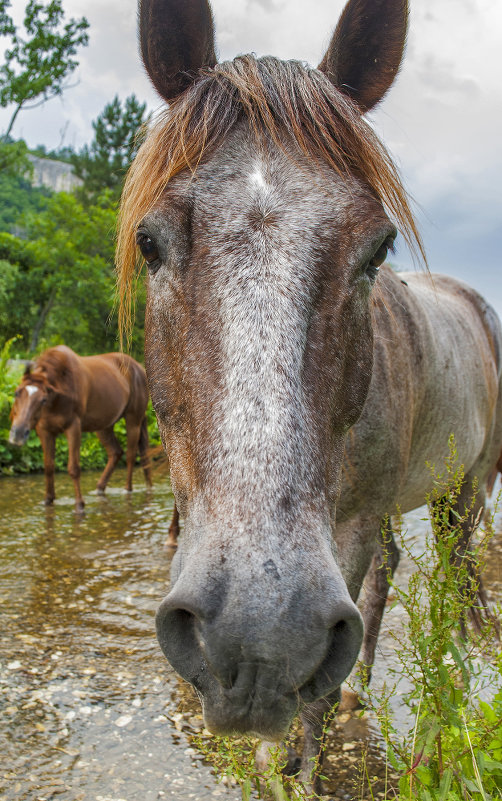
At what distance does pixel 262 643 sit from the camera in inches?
45.6

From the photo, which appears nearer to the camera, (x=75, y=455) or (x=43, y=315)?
(x=75, y=455)

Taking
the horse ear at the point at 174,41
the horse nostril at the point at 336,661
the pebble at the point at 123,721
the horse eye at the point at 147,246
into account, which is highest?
the horse ear at the point at 174,41

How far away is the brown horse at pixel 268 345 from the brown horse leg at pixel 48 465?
265 inches

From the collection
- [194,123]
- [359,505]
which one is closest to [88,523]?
[359,505]

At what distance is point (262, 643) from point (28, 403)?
8.31 meters

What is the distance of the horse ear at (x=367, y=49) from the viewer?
86.1 inches

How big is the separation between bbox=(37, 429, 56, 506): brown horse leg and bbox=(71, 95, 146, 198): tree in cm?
3173

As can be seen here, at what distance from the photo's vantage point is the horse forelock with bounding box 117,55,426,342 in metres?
A: 1.93

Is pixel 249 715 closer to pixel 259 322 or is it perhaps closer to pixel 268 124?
pixel 259 322

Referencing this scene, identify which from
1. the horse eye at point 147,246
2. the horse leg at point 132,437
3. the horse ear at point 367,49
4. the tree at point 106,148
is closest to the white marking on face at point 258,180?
the horse eye at point 147,246

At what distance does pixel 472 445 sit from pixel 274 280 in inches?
125

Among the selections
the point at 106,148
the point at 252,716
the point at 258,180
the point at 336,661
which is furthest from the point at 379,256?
the point at 106,148

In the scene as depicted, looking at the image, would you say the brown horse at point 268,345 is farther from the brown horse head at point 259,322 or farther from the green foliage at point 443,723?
the green foliage at point 443,723

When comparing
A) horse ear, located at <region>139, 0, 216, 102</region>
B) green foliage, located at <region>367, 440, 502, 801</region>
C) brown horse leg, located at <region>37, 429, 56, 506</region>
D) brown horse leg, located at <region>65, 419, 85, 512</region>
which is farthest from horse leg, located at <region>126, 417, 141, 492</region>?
green foliage, located at <region>367, 440, 502, 801</region>
